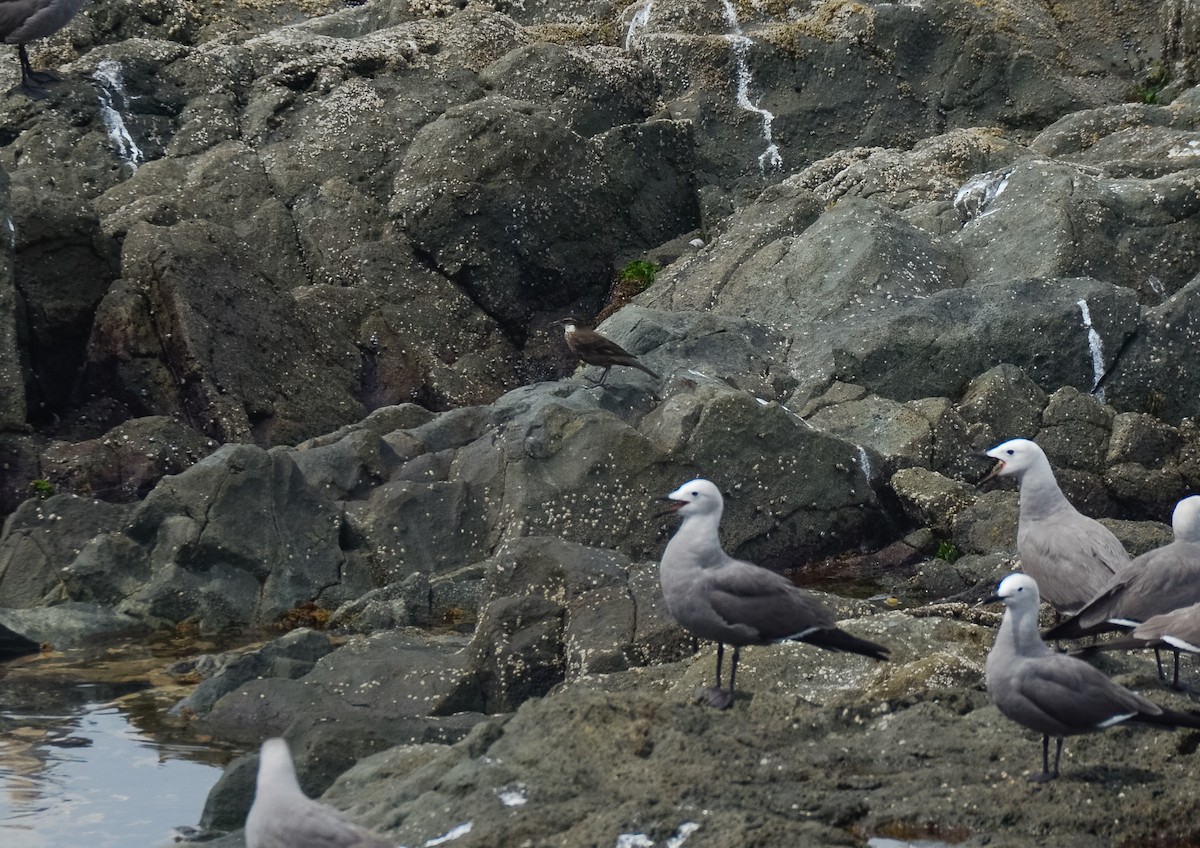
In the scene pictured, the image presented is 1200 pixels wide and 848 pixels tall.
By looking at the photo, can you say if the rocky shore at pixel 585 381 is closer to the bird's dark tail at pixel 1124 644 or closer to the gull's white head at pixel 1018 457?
the bird's dark tail at pixel 1124 644

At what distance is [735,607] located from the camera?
7.57m

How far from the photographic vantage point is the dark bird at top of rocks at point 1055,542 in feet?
28.6

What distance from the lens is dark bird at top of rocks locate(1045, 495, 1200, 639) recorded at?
7734 mm

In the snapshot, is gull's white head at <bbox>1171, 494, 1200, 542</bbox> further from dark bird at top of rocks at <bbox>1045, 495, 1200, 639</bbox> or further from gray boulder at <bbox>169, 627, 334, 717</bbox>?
gray boulder at <bbox>169, 627, 334, 717</bbox>

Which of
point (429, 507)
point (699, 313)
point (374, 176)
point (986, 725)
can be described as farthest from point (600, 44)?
point (986, 725)

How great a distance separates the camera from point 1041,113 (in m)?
25.2

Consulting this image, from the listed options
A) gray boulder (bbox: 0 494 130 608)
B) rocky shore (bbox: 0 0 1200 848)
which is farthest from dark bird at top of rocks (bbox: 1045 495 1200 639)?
gray boulder (bbox: 0 494 130 608)

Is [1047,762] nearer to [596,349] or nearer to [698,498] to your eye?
[698,498]

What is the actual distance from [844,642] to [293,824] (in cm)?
296

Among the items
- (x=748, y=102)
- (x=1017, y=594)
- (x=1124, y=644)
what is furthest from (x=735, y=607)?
(x=748, y=102)

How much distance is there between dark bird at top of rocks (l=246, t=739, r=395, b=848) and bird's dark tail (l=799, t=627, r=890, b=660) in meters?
2.60

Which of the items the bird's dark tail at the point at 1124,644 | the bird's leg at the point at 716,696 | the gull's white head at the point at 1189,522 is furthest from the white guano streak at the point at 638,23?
the bird's dark tail at the point at 1124,644

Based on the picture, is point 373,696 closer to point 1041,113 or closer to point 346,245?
point 346,245

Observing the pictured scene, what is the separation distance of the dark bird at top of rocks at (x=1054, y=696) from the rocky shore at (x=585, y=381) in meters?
0.26
